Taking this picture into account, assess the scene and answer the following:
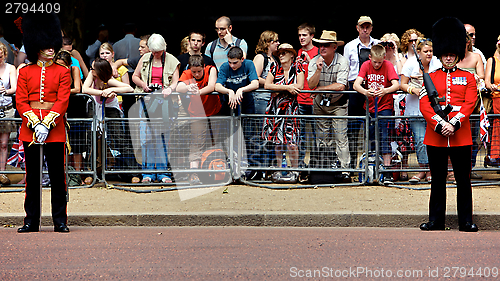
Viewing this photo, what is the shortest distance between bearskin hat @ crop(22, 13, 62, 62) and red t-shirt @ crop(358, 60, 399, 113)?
4.34 metres

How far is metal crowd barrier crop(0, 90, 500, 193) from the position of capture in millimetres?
10039

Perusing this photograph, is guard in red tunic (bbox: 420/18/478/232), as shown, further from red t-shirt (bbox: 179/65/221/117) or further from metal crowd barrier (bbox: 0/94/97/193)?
metal crowd barrier (bbox: 0/94/97/193)

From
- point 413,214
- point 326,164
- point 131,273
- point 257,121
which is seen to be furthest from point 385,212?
point 131,273

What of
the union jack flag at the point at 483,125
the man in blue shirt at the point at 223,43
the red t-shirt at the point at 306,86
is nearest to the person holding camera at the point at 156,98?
the man in blue shirt at the point at 223,43

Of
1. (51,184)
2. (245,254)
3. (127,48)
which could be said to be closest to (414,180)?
(245,254)

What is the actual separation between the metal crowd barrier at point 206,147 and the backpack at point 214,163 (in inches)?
1.1

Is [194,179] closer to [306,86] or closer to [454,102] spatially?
[306,86]

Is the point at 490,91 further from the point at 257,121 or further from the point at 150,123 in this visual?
the point at 150,123

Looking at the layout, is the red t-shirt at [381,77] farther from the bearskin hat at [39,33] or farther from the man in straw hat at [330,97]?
the bearskin hat at [39,33]

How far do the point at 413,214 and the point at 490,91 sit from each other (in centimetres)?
307

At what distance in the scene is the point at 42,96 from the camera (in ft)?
25.6

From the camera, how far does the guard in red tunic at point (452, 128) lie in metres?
7.76

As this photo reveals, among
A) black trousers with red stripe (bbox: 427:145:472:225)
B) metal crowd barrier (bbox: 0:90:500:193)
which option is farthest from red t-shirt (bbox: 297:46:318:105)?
black trousers with red stripe (bbox: 427:145:472:225)

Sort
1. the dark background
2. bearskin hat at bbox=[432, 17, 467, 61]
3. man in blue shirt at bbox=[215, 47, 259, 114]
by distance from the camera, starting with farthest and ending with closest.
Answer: the dark background → man in blue shirt at bbox=[215, 47, 259, 114] → bearskin hat at bbox=[432, 17, 467, 61]
